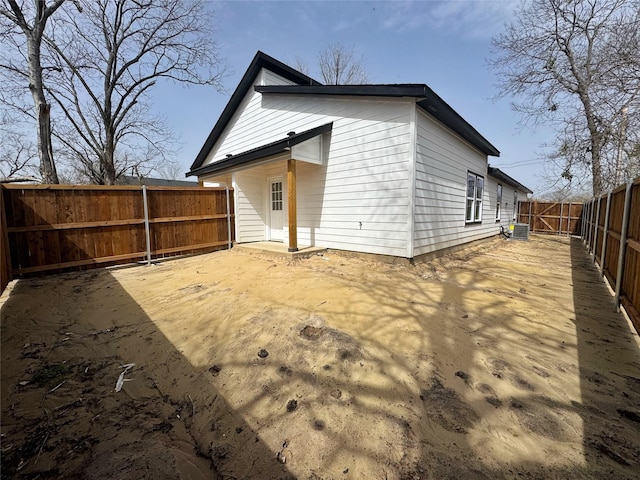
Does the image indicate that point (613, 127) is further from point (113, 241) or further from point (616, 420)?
point (113, 241)

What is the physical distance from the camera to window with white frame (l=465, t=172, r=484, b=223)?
962cm

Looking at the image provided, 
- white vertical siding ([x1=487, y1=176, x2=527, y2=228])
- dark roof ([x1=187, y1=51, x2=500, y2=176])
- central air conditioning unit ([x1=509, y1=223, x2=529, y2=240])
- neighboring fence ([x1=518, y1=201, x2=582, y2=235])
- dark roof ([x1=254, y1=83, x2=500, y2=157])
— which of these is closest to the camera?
dark roof ([x1=254, y1=83, x2=500, y2=157])

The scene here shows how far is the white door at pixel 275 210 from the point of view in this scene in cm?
897

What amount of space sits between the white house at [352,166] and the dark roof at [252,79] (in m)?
0.04

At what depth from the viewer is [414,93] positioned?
5.33 metres

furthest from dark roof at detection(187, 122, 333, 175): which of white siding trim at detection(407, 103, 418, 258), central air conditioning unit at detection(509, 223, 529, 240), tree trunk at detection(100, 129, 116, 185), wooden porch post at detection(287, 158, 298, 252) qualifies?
tree trunk at detection(100, 129, 116, 185)

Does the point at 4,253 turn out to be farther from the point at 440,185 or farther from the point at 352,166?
the point at 440,185

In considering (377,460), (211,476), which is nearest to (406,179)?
(377,460)

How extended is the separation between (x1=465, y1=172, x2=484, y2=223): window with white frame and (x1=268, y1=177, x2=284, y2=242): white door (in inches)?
261

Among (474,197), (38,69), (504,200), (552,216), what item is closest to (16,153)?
(38,69)

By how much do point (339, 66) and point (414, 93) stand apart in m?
21.9

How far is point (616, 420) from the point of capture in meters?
1.85

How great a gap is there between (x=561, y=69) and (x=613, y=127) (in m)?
8.35

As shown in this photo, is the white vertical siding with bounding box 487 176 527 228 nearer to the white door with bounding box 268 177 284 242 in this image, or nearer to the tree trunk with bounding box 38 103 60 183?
the white door with bounding box 268 177 284 242
